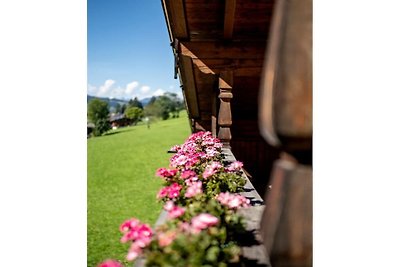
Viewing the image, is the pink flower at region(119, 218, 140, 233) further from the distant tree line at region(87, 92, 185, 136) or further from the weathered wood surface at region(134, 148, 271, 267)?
the distant tree line at region(87, 92, 185, 136)

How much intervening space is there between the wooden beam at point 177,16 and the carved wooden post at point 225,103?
0.77 metres

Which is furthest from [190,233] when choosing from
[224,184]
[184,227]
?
[224,184]

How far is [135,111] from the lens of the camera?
57.3 meters

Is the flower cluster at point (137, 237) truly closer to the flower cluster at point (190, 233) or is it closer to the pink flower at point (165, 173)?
the flower cluster at point (190, 233)

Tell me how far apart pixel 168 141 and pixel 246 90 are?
30.0 m

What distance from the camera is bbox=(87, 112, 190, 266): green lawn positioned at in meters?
15.6

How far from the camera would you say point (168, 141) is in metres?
35.6

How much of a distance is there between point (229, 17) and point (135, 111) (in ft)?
181

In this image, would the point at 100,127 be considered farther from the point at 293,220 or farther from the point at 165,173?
the point at 293,220

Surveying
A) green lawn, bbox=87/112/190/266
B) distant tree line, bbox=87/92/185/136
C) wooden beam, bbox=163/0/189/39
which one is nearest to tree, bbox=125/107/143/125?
distant tree line, bbox=87/92/185/136

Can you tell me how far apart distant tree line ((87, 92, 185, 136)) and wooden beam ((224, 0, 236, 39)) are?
39.3 m

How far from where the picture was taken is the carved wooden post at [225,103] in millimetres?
4430
